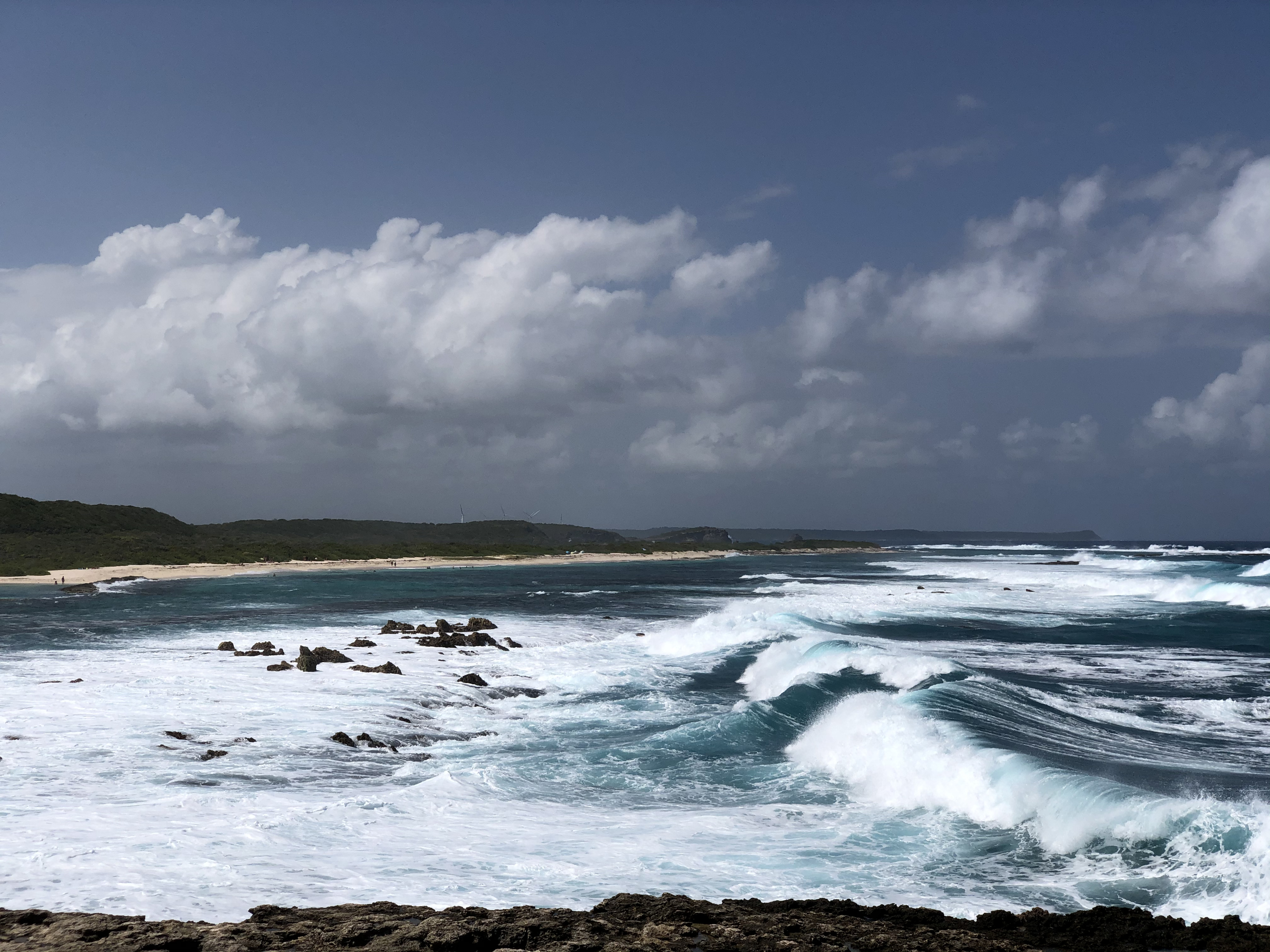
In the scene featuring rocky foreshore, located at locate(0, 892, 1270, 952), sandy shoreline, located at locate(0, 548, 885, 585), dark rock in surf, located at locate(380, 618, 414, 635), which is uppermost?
rocky foreshore, located at locate(0, 892, 1270, 952)

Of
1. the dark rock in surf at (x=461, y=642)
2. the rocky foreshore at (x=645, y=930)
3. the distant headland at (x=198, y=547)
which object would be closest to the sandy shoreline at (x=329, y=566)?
the distant headland at (x=198, y=547)

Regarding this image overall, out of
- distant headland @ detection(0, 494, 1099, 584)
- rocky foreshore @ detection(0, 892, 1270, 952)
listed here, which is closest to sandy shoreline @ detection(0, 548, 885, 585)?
distant headland @ detection(0, 494, 1099, 584)

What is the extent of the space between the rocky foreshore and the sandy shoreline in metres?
64.3

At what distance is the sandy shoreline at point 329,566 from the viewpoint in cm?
6888

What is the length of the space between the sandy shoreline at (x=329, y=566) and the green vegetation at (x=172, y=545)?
2313 millimetres

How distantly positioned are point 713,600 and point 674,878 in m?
42.0

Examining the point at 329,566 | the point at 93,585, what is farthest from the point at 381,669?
the point at 329,566

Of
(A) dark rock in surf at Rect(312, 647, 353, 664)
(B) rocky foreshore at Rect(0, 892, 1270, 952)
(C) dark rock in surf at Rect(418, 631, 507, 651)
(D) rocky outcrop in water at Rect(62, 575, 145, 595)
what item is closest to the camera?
(B) rocky foreshore at Rect(0, 892, 1270, 952)

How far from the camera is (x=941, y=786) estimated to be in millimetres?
12258

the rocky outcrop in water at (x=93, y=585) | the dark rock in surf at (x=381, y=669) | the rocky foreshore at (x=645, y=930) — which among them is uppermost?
the rocky foreshore at (x=645, y=930)

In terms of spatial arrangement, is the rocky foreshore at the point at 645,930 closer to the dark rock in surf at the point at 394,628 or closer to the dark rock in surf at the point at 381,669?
the dark rock in surf at the point at 381,669

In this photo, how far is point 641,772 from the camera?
13711mm

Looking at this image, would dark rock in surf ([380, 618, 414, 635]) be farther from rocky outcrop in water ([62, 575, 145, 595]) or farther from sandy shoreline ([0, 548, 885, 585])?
sandy shoreline ([0, 548, 885, 585])

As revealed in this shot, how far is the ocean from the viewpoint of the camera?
28.8 feet
